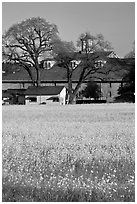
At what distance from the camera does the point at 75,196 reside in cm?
297

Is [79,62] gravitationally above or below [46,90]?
above

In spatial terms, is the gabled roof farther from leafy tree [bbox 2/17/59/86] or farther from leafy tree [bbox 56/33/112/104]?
leafy tree [bbox 2/17/59/86]

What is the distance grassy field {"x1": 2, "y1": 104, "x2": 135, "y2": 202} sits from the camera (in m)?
2.98

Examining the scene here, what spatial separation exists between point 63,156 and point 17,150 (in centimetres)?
49

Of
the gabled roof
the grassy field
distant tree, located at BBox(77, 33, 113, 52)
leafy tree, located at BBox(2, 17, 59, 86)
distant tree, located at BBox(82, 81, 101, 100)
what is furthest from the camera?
distant tree, located at BBox(82, 81, 101, 100)

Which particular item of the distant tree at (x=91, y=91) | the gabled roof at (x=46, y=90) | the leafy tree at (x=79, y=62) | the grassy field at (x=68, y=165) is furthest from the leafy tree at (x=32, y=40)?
the distant tree at (x=91, y=91)

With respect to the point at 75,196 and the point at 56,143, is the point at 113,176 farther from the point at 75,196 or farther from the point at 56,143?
the point at 56,143

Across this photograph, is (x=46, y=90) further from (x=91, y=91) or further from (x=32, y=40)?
(x=32, y=40)

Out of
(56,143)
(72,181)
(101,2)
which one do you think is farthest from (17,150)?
(101,2)

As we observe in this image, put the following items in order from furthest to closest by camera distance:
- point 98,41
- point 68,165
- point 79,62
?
point 79,62
point 98,41
point 68,165

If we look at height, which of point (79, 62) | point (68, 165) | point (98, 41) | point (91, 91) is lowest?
point (68, 165)

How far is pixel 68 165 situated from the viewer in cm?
332

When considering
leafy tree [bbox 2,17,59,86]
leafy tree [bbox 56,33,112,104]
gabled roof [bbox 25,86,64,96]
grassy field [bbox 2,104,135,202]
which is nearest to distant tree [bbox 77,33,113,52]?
leafy tree [bbox 56,33,112,104]

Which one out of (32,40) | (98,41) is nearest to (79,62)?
(98,41)
